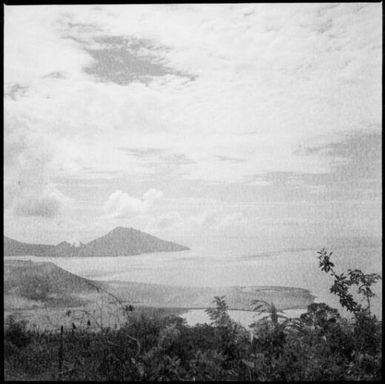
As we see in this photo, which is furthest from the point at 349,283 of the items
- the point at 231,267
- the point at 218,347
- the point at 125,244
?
the point at 125,244

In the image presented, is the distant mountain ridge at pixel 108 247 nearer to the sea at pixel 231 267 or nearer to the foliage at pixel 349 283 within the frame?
the sea at pixel 231 267

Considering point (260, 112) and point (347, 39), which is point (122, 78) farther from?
point (347, 39)

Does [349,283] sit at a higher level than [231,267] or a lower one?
lower

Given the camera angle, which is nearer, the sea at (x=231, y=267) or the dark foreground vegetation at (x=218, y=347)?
the dark foreground vegetation at (x=218, y=347)

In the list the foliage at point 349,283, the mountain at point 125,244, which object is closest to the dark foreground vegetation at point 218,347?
the foliage at point 349,283

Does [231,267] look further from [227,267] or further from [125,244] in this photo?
[125,244]

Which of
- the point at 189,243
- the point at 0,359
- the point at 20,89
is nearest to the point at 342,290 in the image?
the point at 189,243
